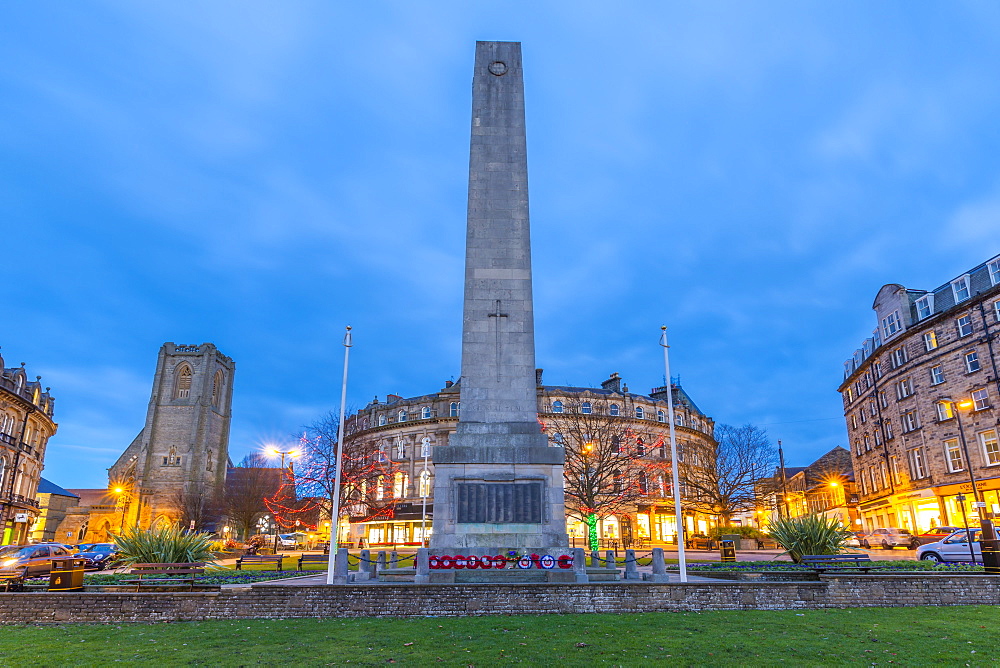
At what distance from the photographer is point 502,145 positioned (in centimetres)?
2356

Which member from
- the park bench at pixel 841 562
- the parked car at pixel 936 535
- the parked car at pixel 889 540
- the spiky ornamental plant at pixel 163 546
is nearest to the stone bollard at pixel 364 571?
the spiky ornamental plant at pixel 163 546

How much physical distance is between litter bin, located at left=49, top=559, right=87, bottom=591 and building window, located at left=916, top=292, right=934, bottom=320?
56.7 m

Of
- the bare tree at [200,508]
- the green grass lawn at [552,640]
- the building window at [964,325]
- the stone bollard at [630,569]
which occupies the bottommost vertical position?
the green grass lawn at [552,640]

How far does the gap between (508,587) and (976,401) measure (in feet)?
147

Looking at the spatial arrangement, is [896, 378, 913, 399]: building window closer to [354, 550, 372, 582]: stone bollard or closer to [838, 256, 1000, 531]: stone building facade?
[838, 256, 1000, 531]: stone building facade

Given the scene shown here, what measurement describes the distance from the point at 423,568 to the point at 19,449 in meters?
56.0

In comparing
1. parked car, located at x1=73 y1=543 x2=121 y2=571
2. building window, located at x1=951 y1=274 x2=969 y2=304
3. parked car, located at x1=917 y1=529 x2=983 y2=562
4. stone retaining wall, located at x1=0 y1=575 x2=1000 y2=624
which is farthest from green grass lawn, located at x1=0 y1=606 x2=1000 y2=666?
building window, located at x1=951 y1=274 x2=969 y2=304

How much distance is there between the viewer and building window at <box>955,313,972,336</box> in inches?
1816

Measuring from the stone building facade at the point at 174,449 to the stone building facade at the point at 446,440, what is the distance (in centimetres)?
3433

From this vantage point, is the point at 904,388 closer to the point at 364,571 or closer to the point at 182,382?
the point at 364,571

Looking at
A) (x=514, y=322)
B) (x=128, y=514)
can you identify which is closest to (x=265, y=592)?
(x=514, y=322)

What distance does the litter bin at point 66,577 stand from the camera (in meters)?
16.2

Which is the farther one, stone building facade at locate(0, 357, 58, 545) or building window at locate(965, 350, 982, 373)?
stone building facade at locate(0, 357, 58, 545)

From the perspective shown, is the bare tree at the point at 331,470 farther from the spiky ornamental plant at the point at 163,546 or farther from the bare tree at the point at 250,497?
the spiky ornamental plant at the point at 163,546
